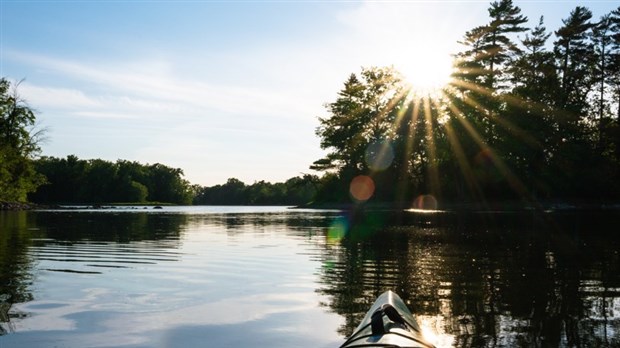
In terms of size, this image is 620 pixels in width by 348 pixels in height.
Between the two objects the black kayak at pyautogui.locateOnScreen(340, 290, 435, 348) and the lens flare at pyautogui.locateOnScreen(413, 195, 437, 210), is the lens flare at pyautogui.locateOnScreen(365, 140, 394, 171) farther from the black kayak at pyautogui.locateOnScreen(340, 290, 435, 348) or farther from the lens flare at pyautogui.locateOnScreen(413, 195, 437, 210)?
the black kayak at pyautogui.locateOnScreen(340, 290, 435, 348)

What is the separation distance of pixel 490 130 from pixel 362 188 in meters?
22.9

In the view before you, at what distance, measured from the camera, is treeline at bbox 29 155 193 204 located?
16225cm

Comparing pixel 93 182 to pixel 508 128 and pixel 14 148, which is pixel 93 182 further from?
pixel 508 128

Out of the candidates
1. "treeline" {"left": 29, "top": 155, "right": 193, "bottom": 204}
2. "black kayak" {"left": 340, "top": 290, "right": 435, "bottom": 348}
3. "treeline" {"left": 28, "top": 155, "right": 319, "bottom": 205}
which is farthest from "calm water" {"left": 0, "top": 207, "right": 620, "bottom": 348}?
"treeline" {"left": 29, "top": 155, "right": 193, "bottom": 204}

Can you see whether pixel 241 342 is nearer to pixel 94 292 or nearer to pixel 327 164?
pixel 94 292

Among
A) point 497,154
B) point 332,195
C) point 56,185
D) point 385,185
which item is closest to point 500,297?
point 497,154

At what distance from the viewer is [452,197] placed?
74.5 metres

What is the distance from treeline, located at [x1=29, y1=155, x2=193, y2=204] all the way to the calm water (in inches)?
6027

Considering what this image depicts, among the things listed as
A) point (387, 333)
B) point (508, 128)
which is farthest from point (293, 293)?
point (508, 128)

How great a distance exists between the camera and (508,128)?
68.9 m

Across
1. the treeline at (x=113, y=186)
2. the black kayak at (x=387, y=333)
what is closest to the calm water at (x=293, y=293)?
the black kayak at (x=387, y=333)

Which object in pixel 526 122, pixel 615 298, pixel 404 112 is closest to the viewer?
pixel 615 298

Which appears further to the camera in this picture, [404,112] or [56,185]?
[56,185]

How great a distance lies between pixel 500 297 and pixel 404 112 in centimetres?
7078
